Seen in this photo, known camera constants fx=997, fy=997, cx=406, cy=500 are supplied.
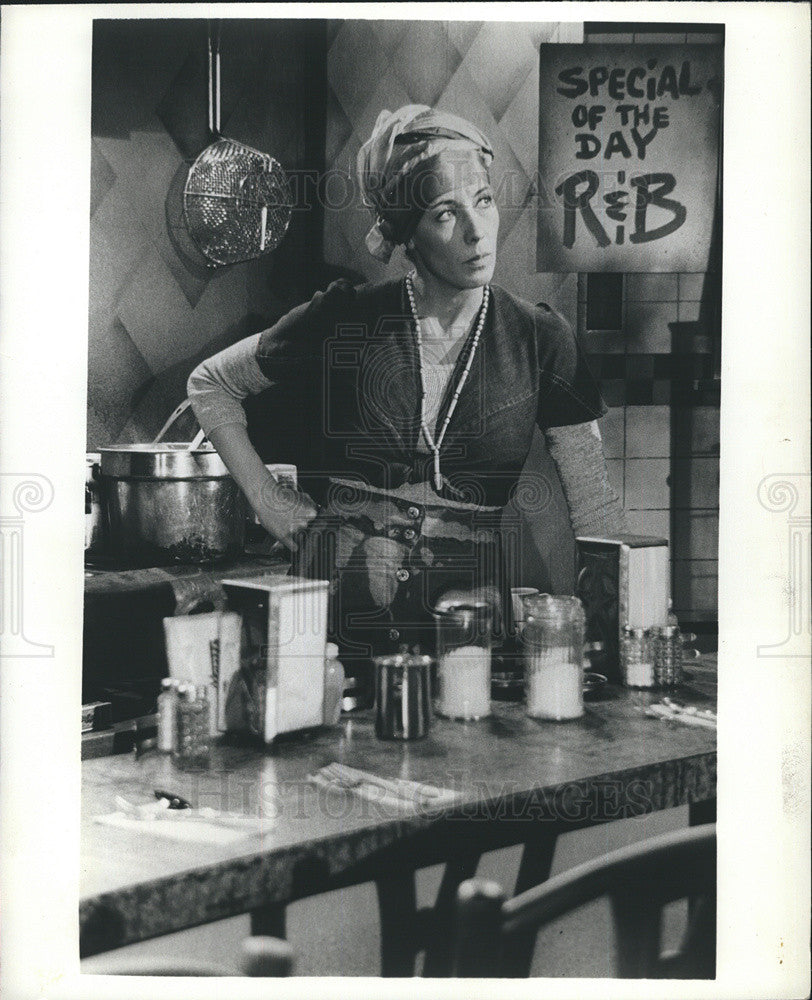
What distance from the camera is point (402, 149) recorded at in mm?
1712

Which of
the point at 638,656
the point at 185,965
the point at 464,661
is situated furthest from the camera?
the point at 638,656

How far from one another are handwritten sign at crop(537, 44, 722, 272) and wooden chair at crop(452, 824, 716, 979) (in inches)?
38.7

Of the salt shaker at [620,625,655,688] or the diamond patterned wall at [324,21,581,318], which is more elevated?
the diamond patterned wall at [324,21,581,318]

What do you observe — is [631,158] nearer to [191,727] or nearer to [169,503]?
[169,503]

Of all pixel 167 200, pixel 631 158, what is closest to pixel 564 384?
pixel 631 158

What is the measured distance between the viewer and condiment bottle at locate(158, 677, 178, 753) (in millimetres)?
1573

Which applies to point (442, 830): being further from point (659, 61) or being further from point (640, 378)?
point (659, 61)

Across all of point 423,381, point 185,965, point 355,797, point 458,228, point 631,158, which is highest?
point 631,158

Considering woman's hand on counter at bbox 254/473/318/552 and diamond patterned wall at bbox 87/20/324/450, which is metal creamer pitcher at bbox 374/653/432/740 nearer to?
woman's hand on counter at bbox 254/473/318/552

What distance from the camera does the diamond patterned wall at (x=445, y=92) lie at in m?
1.68

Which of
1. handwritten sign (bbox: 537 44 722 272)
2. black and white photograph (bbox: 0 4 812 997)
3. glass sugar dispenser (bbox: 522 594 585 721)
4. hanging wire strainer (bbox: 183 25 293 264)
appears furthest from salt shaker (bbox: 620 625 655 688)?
hanging wire strainer (bbox: 183 25 293 264)

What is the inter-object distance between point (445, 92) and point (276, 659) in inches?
39.2

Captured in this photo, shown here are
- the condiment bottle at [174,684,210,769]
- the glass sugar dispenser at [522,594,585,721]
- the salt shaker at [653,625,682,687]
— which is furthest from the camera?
the salt shaker at [653,625,682,687]

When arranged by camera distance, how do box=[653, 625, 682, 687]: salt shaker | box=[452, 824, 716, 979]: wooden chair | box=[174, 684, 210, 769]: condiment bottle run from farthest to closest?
box=[653, 625, 682, 687]: salt shaker, box=[174, 684, 210, 769]: condiment bottle, box=[452, 824, 716, 979]: wooden chair
